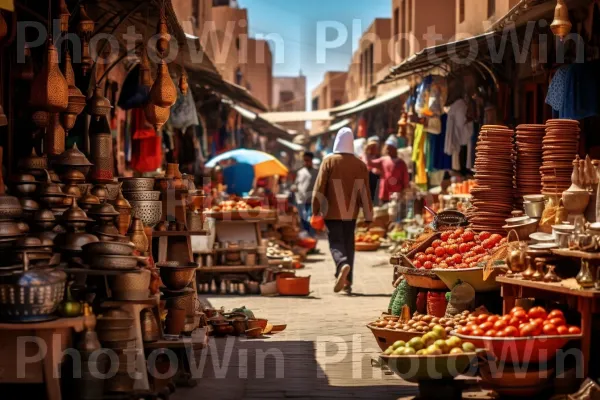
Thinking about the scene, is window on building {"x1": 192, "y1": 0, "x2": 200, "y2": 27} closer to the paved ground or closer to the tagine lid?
the paved ground

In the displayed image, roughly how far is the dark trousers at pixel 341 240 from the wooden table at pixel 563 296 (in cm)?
527

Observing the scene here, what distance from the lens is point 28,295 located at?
5.41 metres

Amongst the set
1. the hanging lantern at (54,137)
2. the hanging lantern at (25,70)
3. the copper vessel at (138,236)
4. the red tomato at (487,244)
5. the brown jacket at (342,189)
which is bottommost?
the red tomato at (487,244)

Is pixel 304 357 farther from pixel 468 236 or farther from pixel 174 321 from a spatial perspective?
pixel 468 236

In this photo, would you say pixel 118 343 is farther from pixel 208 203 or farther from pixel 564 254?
pixel 208 203

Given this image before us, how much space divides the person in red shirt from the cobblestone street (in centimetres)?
693

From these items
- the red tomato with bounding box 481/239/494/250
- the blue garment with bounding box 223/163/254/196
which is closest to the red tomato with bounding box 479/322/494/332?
the red tomato with bounding box 481/239/494/250

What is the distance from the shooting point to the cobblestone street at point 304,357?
659cm

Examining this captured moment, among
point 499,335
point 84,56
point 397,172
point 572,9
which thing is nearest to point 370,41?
point 397,172

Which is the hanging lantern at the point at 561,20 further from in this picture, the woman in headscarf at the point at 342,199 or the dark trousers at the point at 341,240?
the dark trousers at the point at 341,240

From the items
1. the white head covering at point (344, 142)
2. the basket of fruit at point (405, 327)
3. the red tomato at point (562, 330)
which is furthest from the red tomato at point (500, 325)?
the white head covering at point (344, 142)

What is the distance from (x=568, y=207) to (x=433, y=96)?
30.1 ft

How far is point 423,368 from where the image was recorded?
5945 millimetres

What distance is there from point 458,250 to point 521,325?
2.27 metres
